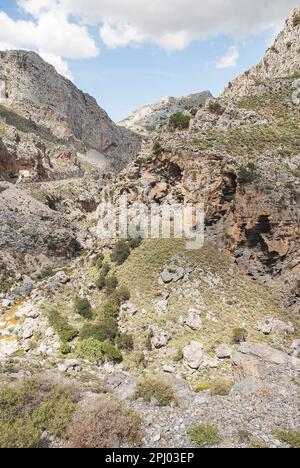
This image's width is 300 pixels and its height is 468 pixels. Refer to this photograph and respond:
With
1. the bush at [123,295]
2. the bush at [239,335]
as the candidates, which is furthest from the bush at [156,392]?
the bush at [123,295]

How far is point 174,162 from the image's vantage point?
37656 millimetres

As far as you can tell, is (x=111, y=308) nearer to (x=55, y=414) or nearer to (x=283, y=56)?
(x=55, y=414)

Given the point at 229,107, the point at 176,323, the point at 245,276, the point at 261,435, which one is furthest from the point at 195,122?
the point at 261,435

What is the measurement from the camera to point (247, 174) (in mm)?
32938

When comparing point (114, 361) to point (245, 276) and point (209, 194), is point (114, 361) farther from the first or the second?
point (209, 194)

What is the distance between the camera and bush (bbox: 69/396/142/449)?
14.4m

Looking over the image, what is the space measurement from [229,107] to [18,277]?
109 feet

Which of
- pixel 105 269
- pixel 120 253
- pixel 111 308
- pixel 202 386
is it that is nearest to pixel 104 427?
pixel 202 386

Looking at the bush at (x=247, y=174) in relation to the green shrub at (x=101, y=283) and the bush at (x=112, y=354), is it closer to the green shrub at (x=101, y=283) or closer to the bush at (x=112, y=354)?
the green shrub at (x=101, y=283)

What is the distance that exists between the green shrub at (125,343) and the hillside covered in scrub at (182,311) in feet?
0.35

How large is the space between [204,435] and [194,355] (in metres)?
8.81

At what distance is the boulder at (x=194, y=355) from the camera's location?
23734mm

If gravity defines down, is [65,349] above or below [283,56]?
below

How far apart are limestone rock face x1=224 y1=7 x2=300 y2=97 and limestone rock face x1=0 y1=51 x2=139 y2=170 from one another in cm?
9366
